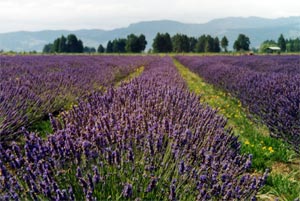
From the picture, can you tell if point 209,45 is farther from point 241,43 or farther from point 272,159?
point 272,159

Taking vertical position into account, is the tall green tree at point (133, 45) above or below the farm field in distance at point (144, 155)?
above

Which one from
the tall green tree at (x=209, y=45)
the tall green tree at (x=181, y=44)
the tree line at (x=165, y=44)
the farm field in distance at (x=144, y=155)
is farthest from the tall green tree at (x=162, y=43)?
the farm field in distance at (x=144, y=155)

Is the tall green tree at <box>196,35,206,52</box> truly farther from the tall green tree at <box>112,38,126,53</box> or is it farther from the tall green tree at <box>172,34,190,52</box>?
the tall green tree at <box>112,38,126,53</box>

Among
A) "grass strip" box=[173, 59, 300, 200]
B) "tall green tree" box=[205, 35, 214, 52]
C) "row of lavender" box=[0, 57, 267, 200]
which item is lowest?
"grass strip" box=[173, 59, 300, 200]

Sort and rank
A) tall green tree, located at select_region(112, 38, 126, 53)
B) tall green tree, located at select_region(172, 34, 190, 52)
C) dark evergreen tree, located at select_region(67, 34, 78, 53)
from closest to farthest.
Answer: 1. tall green tree, located at select_region(172, 34, 190, 52)
2. dark evergreen tree, located at select_region(67, 34, 78, 53)
3. tall green tree, located at select_region(112, 38, 126, 53)

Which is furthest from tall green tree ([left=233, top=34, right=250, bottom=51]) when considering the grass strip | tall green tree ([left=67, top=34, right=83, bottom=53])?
the grass strip

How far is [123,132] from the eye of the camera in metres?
2.41

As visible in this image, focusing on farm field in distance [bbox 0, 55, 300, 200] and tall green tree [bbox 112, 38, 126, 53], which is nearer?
farm field in distance [bbox 0, 55, 300, 200]

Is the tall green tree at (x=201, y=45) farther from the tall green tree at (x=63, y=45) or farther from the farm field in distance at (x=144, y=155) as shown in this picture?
the farm field in distance at (x=144, y=155)

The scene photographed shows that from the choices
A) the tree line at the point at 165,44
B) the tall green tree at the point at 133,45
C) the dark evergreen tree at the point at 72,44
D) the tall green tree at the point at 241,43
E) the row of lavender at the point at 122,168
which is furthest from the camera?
the dark evergreen tree at the point at 72,44

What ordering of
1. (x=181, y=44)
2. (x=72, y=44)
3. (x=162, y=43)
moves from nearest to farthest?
(x=181, y=44)
(x=162, y=43)
(x=72, y=44)

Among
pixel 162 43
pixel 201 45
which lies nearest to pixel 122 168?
pixel 162 43

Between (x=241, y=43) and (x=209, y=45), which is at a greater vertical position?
(x=241, y=43)

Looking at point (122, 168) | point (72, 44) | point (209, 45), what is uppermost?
point (72, 44)
